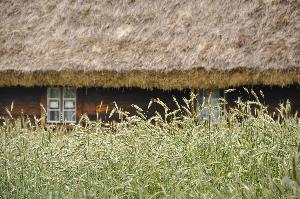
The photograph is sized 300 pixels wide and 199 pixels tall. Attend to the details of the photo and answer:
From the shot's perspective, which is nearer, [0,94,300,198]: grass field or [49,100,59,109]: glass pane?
[0,94,300,198]: grass field

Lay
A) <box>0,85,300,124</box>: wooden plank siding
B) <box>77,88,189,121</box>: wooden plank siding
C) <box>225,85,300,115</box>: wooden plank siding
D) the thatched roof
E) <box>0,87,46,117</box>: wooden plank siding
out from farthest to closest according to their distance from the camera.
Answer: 1. <box>0,87,46,117</box>: wooden plank siding
2. <box>77,88,189,121</box>: wooden plank siding
3. <box>0,85,300,124</box>: wooden plank siding
4. <box>225,85,300,115</box>: wooden plank siding
5. the thatched roof

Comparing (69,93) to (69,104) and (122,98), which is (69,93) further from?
(122,98)

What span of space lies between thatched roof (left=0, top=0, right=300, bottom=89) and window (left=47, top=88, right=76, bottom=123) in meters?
1.03

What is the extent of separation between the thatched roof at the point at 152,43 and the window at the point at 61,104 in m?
1.03

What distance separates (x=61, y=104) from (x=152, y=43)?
8.48 feet

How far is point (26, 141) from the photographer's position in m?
4.50

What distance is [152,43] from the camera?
10938mm

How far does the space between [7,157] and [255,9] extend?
7.28m

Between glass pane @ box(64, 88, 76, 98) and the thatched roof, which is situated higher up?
the thatched roof

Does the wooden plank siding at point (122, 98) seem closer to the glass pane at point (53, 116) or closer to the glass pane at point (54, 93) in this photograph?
the glass pane at point (54, 93)

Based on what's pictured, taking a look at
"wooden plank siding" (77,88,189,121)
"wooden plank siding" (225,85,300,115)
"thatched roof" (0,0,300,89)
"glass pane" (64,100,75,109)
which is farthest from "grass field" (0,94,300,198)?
"glass pane" (64,100,75,109)

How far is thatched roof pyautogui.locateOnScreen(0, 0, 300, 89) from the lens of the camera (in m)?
9.80

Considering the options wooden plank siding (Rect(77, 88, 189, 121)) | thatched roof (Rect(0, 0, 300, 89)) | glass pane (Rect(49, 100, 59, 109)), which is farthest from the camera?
glass pane (Rect(49, 100, 59, 109))

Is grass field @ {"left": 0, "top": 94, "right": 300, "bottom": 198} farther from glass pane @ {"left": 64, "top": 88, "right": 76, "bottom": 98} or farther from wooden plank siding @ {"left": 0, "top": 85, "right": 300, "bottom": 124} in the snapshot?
glass pane @ {"left": 64, "top": 88, "right": 76, "bottom": 98}
